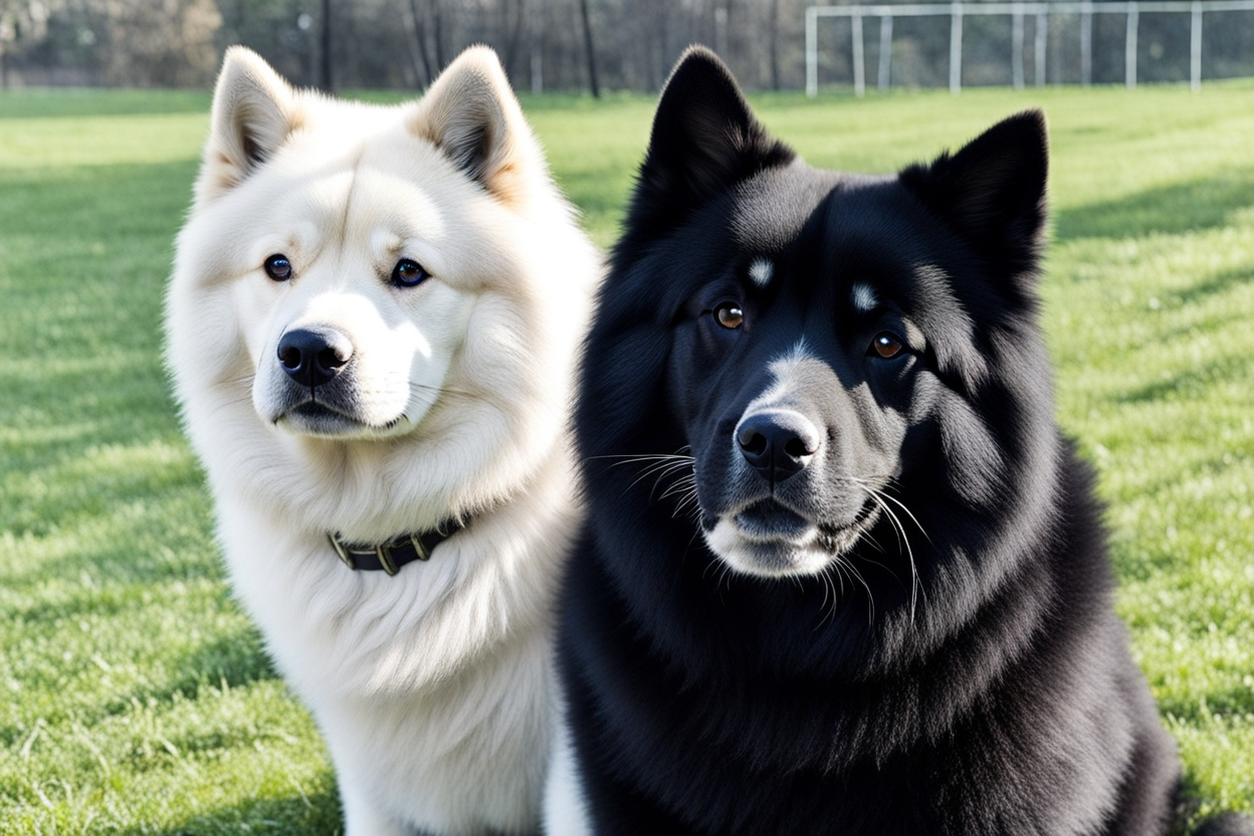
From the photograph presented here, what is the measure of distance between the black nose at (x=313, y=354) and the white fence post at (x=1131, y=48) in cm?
3028

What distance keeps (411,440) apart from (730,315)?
104cm

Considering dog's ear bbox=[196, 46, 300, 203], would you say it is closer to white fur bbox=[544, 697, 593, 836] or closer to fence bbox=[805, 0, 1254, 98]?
white fur bbox=[544, 697, 593, 836]

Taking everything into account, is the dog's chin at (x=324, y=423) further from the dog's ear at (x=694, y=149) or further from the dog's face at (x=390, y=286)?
the dog's ear at (x=694, y=149)

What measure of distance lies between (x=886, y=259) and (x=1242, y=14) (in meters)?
31.4

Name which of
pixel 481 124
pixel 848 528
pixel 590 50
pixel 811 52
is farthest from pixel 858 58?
pixel 848 528

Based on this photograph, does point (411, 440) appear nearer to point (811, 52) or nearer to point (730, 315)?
point (730, 315)

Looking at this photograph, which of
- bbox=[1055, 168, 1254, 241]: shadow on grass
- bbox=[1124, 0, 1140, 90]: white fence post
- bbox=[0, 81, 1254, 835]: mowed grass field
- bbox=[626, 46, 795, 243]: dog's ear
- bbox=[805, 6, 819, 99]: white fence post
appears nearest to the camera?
bbox=[626, 46, 795, 243]: dog's ear

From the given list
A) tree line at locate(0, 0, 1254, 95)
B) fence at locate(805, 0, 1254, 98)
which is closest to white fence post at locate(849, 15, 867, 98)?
fence at locate(805, 0, 1254, 98)

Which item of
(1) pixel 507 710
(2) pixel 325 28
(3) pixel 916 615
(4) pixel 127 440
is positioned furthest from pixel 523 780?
A: (2) pixel 325 28

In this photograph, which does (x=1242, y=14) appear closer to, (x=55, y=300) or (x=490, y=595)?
(x=55, y=300)

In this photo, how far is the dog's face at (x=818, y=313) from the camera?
7.08ft

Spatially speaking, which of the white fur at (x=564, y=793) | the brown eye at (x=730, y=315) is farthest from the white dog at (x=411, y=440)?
the brown eye at (x=730, y=315)

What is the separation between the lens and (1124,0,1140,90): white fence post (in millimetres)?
28594

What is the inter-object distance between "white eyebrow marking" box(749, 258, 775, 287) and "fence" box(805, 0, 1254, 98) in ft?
91.2
